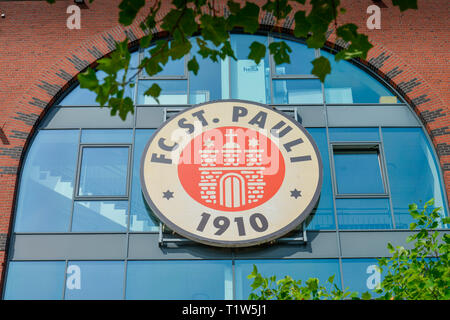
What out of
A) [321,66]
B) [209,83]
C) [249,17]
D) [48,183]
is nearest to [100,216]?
[48,183]

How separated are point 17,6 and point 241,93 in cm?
637

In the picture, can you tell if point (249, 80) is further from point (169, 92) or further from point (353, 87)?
point (353, 87)

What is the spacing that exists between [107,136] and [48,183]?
5.64 feet

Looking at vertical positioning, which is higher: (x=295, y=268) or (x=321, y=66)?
(x=321, y=66)

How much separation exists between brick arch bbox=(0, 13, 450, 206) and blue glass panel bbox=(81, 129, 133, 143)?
Answer: 1.25 meters

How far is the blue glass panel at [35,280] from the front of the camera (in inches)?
476

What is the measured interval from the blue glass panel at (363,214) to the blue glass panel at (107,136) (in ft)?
16.5

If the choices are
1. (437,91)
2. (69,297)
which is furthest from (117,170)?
(437,91)

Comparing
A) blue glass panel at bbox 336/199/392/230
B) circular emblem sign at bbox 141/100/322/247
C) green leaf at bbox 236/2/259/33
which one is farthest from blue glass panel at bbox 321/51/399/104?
green leaf at bbox 236/2/259/33

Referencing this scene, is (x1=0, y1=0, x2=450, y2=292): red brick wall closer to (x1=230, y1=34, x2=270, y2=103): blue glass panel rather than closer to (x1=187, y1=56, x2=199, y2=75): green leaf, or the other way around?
(x1=230, y1=34, x2=270, y2=103): blue glass panel

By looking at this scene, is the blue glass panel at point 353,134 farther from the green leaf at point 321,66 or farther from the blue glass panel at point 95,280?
the green leaf at point 321,66

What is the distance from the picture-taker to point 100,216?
500 inches

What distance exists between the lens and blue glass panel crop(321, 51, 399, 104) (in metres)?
14.5

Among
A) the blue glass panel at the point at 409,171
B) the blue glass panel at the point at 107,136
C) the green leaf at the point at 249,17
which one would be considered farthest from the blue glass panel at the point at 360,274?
the green leaf at the point at 249,17
